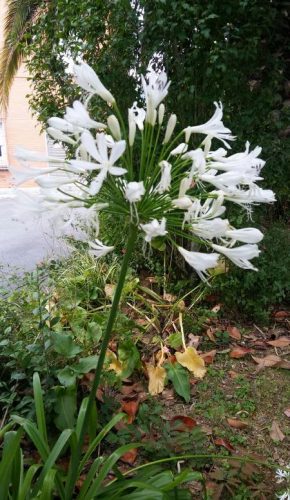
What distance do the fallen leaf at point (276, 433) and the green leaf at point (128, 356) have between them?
2.73 feet

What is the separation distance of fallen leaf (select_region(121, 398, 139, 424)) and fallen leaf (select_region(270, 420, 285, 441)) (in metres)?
0.73

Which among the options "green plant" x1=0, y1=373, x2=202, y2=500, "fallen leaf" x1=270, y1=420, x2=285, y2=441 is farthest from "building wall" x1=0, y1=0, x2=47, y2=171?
"green plant" x1=0, y1=373, x2=202, y2=500

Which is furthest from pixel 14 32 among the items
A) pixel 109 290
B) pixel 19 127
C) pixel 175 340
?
A: pixel 19 127

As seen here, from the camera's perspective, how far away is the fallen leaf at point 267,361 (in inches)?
106

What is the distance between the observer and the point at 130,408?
7.06ft

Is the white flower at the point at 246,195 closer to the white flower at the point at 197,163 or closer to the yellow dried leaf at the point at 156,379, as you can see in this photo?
the white flower at the point at 197,163

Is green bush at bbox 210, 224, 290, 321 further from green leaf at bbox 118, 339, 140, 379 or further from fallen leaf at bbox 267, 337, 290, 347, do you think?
green leaf at bbox 118, 339, 140, 379

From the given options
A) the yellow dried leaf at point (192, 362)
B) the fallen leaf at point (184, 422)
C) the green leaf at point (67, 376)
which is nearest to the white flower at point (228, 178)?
the green leaf at point (67, 376)

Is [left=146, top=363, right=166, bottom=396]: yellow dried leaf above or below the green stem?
below

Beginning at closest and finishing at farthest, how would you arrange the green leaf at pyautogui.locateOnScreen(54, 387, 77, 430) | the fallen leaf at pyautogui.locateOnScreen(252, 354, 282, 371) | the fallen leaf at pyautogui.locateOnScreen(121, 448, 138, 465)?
the green leaf at pyautogui.locateOnScreen(54, 387, 77, 430) → the fallen leaf at pyautogui.locateOnScreen(121, 448, 138, 465) → the fallen leaf at pyautogui.locateOnScreen(252, 354, 282, 371)

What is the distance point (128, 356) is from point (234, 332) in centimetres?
98

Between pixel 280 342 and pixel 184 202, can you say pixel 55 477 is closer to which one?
pixel 184 202

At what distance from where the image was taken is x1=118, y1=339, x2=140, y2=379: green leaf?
2.40 m

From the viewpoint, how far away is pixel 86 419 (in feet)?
3.75
